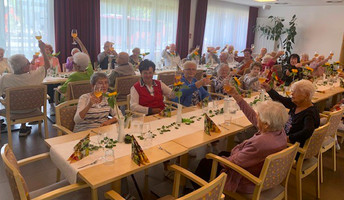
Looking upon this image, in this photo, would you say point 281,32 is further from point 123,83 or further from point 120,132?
point 120,132

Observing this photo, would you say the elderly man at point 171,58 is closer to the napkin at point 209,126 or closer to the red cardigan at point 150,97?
the red cardigan at point 150,97

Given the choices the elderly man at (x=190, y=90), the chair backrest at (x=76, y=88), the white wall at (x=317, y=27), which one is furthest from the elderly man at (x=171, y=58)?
the white wall at (x=317, y=27)

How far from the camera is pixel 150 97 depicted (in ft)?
11.2

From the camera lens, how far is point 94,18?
7246mm

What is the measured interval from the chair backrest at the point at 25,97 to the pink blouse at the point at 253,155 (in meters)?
2.63

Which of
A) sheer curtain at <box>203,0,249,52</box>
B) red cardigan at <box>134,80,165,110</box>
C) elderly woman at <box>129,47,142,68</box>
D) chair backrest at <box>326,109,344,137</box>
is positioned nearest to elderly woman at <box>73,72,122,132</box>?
red cardigan at <box>134,80,165,110</box>

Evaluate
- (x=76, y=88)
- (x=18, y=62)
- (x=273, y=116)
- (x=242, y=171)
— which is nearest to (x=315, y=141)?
(x=273, y=116)

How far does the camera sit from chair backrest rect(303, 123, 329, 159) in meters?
2.46

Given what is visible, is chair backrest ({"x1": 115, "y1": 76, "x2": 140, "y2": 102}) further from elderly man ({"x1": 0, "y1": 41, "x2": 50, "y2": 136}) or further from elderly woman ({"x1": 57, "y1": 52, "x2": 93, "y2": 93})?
elderly man ({"x1": 0, "y1": 41, "x2": 50, "y2": 136})

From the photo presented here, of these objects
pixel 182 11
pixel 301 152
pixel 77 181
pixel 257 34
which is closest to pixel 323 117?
pixel 301 152

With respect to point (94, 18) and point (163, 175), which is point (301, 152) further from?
point (94, 18)

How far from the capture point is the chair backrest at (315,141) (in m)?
2.46

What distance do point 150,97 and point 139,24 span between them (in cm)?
552

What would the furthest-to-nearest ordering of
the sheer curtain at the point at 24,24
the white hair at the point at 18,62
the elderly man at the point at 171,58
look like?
the elderly man at the point at 171,58 < the sheer curtain at the point at 24,24 < the white hair at the point at 18,62
